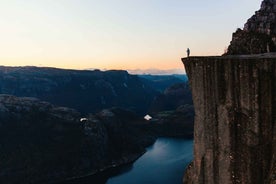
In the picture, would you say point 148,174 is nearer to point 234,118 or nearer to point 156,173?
point 156,173

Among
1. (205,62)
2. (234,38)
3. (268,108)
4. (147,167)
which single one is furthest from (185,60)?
(147,167)

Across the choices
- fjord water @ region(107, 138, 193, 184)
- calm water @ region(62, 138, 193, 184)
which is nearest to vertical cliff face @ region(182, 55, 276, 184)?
fjord water @ region(107, 138, 193, 184)

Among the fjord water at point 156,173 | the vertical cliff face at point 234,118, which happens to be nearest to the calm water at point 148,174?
the fjord water at point 156,173

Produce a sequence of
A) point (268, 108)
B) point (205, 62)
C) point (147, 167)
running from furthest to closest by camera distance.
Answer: point (147, 167) → point (205, 62) → point (268, 108)

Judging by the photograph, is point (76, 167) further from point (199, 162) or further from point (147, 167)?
point (199, 162)

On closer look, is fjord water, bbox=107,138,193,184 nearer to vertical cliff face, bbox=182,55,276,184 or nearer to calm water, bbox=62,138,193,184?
calm water, bbox=62,138,193,184

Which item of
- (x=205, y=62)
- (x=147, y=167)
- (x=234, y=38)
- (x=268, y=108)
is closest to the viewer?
(x=268, y=108)

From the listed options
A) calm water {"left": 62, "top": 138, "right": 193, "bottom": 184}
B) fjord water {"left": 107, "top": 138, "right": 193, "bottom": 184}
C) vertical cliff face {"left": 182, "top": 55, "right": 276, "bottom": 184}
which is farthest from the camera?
calm water {"left": 62, "top": 138, "right": 193, "bottom": 184}

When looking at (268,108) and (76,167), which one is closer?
(268,108)

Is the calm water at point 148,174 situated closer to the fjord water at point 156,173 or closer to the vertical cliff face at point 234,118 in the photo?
the fjord water at point 156,173

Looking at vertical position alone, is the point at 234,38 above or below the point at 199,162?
above
